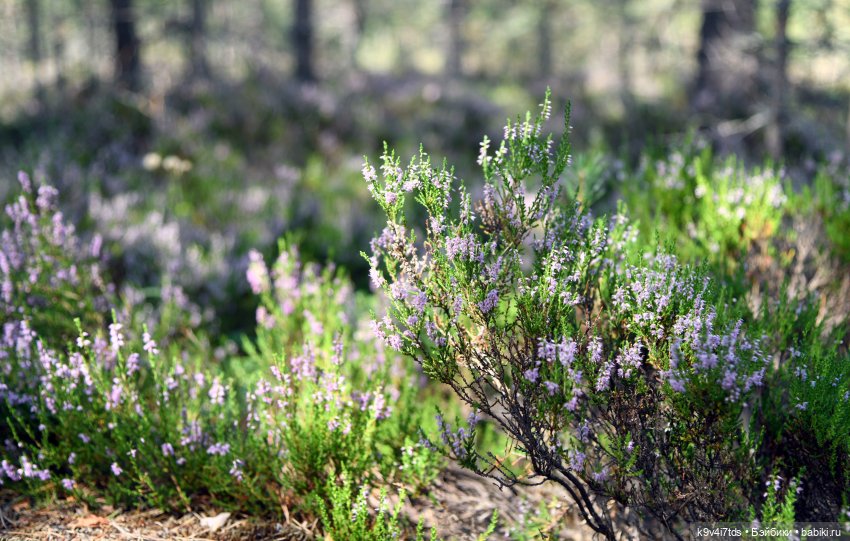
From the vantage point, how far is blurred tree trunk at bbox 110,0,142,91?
9.32 metres

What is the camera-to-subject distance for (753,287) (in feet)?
10.6

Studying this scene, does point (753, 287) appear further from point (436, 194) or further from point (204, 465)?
point (204, 465)

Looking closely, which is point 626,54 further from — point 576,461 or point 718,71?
point 576,461

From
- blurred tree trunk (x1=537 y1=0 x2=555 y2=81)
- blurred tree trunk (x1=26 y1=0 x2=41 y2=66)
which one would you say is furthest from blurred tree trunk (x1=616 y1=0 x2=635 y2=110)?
blurred tree trunk (x1=26 y1=0 x2=41 y2=66)

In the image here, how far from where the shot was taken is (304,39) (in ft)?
39.8

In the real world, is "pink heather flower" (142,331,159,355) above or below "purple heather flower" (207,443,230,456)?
above

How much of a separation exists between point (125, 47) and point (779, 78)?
8931 millimetres

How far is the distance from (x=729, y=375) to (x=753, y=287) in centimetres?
173

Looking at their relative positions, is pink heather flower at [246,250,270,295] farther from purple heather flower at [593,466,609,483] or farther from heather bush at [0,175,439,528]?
purple heather flower at [593,466,609,483]

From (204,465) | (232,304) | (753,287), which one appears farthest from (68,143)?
(753,287)

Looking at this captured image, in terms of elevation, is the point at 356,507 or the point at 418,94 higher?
the point at 418,94

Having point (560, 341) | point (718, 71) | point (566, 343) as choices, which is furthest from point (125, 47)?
point (718, 71)

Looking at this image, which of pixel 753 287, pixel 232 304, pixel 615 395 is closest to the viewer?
pixel 615 395

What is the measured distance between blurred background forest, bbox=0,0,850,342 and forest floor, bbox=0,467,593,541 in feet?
4.80
